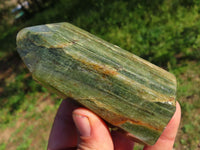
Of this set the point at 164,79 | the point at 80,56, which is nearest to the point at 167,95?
the point at 164,79

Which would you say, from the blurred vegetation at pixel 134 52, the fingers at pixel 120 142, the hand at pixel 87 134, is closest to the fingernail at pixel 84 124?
the hand at pixel 87 134

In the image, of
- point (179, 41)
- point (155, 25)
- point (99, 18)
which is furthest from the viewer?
point (99, 18)

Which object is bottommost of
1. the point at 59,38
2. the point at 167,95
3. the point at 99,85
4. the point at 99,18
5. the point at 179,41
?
the point at 179,41

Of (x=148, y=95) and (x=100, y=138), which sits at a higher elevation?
(x=148, y=95)

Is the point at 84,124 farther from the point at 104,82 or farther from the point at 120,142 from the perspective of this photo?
the point at 120,142

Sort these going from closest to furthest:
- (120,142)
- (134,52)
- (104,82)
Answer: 1. (104,82)
2. (120,142)
3. (134,52)

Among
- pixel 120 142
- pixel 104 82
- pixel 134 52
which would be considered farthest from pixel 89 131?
pixel 134 52

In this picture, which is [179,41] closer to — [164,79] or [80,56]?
[164,79]
